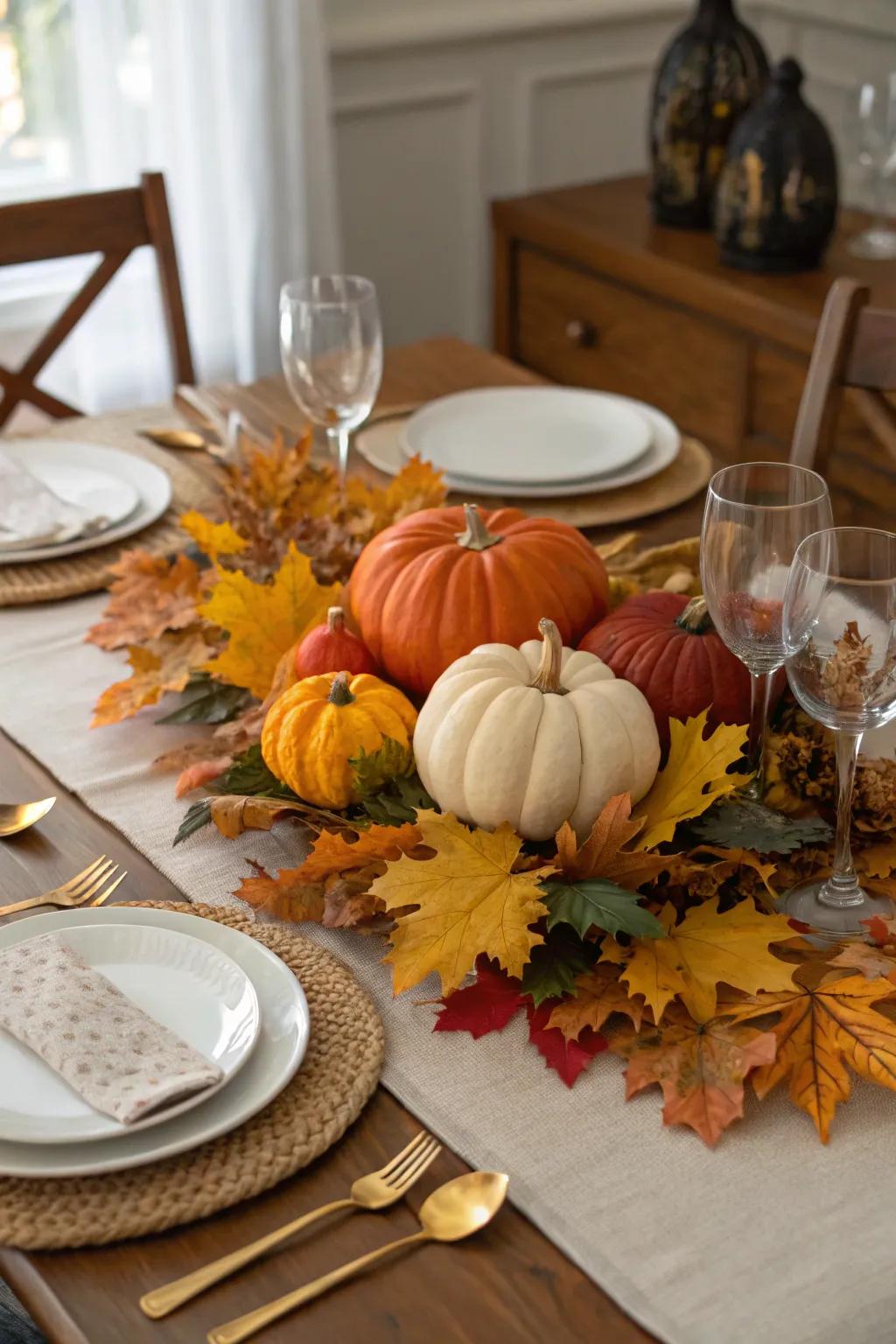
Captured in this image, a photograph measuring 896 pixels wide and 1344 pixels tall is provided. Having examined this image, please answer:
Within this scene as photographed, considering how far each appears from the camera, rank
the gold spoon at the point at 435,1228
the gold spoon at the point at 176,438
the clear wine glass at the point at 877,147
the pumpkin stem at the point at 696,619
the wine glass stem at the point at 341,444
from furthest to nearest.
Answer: the clear wine glass at the point at 877,147 → the gold spoon at the point at 176,438 → the wine glass stem at the point at 341,444 → the pumpkin stem at the point at 696,619 → the gold spoon at the point at 435,1228

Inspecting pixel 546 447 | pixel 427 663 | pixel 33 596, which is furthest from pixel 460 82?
pixel 427 663

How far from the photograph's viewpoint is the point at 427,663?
964mm

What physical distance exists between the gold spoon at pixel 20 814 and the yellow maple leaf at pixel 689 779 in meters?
0.39

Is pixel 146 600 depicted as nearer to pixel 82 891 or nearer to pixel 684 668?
pixel 82 891

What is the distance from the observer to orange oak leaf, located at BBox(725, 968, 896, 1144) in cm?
68

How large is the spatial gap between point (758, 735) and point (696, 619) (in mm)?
83

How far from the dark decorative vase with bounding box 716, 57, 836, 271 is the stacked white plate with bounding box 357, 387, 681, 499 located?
79 cm

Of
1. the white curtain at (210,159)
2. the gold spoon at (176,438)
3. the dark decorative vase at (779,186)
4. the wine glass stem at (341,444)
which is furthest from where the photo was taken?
the white curtain at (210,159)

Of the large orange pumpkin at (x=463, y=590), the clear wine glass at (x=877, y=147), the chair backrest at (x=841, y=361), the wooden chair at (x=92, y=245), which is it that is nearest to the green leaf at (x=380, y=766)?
the large orange pumpkin at (x=463, y=590)

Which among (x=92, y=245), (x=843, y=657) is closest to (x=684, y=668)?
(x=843, y=657)

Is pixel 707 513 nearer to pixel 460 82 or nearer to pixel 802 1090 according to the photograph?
pixel 802 1090

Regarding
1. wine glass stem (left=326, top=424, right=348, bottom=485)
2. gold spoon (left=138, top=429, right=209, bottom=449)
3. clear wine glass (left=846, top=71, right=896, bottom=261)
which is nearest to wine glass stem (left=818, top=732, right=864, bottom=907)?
wine glass stem (left=326, top=424, right=348, bottom=485)

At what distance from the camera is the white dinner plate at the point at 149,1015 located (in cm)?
65

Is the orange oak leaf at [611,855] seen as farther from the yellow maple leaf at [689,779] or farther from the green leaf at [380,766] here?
the green leaf at [380,766]
